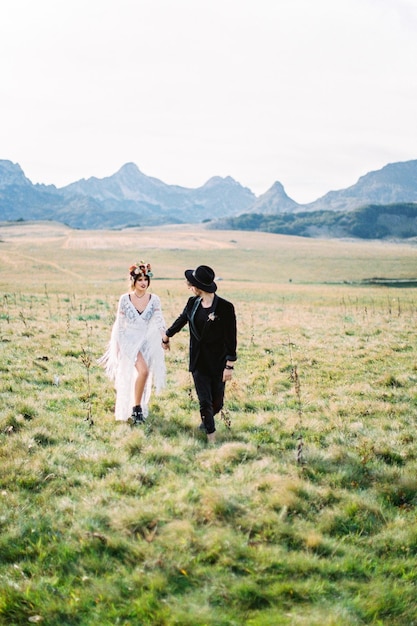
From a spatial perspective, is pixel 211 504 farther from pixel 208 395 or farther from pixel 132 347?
pixel 132 347

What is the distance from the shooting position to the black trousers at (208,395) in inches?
273

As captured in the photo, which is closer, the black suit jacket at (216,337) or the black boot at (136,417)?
the black suit jacket at (216,337)

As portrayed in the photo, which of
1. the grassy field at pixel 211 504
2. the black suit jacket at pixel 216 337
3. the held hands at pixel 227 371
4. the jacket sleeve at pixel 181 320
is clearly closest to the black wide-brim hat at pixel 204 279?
the black suit jacket at pixel 216 337

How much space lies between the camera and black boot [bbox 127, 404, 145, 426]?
768cm

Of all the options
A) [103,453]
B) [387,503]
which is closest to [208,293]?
[103,453]

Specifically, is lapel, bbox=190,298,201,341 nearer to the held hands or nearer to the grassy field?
the held hands

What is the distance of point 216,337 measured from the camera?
23.4ft

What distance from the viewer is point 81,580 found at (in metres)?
4.07

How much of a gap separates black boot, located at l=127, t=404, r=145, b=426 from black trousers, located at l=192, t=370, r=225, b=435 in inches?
45.8

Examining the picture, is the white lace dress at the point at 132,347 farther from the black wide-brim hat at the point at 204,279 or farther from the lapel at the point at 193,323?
the black wide-brim hat at the point at 204,279

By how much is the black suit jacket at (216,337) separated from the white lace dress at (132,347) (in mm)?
889

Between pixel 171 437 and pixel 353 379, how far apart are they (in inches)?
212

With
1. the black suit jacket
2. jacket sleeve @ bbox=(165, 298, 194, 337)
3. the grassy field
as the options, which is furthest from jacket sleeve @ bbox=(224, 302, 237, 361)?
the grassy field

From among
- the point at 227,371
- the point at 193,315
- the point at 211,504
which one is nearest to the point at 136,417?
the point at 227,371
